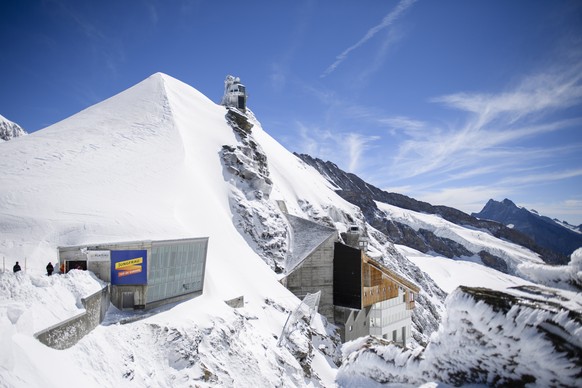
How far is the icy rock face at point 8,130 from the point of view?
109m

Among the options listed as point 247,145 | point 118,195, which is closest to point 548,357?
point 118,195

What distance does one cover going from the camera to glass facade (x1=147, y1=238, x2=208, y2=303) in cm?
1970

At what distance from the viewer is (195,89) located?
71.4 m

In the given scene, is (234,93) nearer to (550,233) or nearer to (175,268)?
(175,268)

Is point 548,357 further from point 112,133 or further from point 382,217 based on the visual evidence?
point 382,217

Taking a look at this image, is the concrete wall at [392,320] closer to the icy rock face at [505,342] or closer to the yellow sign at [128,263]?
the yellow sign at [128,263]

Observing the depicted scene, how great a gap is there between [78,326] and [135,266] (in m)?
5.72

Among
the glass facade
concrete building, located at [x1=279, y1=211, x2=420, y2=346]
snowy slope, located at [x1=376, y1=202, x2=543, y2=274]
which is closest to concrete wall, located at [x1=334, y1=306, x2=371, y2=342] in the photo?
concrete building, located at [x1=279, y1=211, x2=420, y2=346]

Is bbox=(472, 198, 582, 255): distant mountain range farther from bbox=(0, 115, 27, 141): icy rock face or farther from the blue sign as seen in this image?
bbox=(0, 115, 27, 141): icy rock face

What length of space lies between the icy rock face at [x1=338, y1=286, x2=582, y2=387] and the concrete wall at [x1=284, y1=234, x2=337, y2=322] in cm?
3442

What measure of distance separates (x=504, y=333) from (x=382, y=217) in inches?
5015

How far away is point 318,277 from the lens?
38.7m

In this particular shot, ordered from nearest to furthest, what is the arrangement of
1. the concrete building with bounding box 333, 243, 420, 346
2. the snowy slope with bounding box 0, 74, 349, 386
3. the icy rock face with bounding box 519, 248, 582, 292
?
the icy rock face with bounding box 519, 248, 582, 292 → the snowy slope with bounding box 0, 74, 349, 386 → the concrete building with bounding box 333, 243, 420, 346

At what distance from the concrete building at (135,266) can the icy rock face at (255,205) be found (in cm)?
1876
